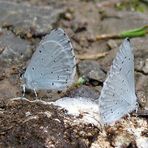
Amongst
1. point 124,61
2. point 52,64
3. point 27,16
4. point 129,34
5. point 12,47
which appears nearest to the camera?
point 124,61

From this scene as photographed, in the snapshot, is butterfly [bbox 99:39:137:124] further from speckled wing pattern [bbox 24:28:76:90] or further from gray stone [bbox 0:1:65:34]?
gray stone [bbox 0:1:65:34]

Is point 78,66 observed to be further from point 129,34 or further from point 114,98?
point 114,98

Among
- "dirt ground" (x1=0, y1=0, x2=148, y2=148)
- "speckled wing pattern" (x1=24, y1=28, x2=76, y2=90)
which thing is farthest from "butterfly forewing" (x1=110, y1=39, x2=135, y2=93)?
"speckled wing pattern" (x1=24, y1=28, x2=76, y2=90)

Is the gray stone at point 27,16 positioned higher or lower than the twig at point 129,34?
higher

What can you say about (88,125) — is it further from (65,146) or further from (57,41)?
(57,41)

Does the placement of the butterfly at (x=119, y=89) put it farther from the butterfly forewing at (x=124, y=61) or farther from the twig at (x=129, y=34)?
the twig at (x=129, y=34)

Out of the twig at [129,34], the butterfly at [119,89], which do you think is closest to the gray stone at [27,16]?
the twig at [129,34]

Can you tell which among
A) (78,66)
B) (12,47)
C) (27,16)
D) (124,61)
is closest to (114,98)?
(124,61)
